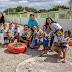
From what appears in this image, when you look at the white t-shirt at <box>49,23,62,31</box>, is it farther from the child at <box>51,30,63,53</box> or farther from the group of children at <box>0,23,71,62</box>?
the child at <box>51,30,63,53</box>

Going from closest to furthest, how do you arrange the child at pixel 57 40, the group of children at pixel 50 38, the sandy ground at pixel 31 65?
the sandy ground at pixel 31 65 → the group of children at pixel 50 38 → the child at pixel 57 40

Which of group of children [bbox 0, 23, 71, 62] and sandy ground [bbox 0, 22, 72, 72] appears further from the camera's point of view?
group of children [bbox 0, 23, 71, 62]

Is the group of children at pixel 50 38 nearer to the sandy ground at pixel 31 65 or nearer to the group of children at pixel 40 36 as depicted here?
the group of children at pixel 40 36

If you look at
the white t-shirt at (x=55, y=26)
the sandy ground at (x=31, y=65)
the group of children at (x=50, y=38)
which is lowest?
the sandy ground at (x=31, y=65)

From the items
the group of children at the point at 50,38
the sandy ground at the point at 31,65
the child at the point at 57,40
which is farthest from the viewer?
the child at the point at 57,40

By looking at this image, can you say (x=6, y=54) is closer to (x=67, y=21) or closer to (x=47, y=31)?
(x=47, y=31)

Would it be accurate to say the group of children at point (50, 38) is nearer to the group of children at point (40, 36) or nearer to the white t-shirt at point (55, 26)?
the group of children at point (40, 36)

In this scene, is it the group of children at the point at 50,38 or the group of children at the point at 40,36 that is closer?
the group of children at the point at 50,38

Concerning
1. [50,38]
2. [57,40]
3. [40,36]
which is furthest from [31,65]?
[40,36]

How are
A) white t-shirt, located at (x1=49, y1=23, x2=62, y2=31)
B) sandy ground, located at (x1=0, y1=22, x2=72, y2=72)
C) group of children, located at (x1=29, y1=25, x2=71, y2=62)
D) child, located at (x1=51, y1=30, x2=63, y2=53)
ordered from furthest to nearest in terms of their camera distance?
white t-shirt, located at (x1=49, y1=23, x2=62, y2=31) → child, located at (x1=51, y1=30, x2=63, y2=53) → group of children, located at (x1=29, y1=25, x2=71, y2=62) → sandy ground, located at (x1=0, y1=22, x2=72, y2=72)

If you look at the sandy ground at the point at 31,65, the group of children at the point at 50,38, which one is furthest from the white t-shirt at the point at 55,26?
the sandy ground at the point at 31,65

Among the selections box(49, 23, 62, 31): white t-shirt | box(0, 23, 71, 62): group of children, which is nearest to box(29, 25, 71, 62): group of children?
box(0, 23, 71, 62): group of children

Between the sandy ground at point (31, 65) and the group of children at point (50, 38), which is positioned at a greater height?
the group of children at point (50, 38)

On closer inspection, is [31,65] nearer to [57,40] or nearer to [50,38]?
[57,40]
